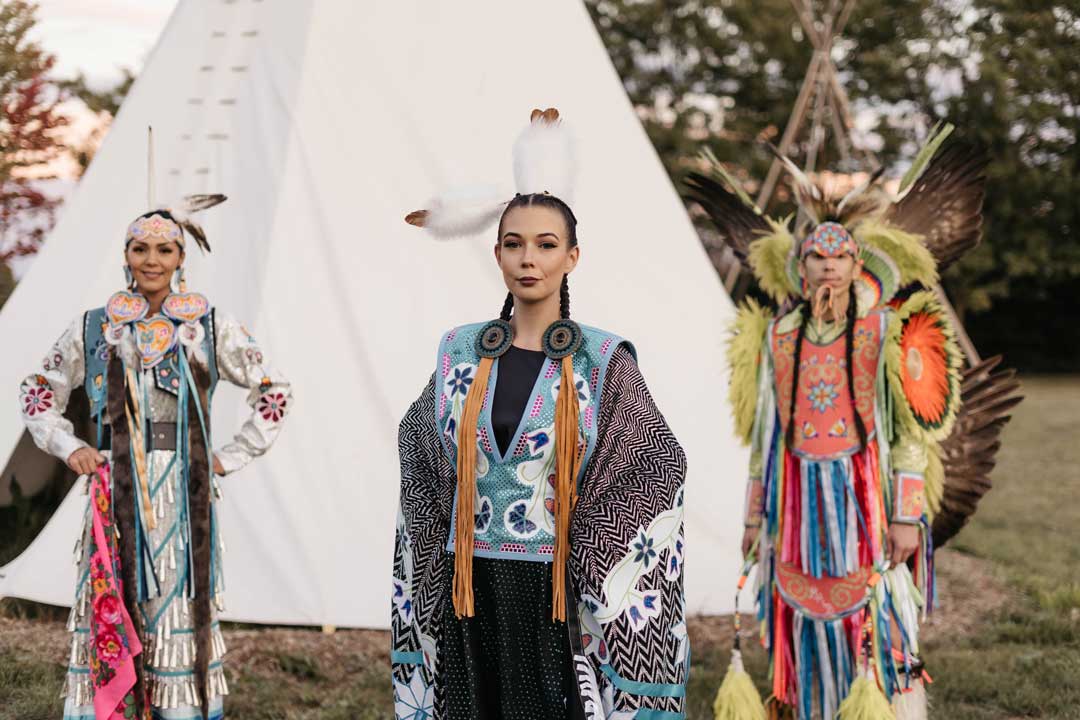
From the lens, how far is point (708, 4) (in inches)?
843

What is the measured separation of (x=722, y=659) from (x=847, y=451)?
4.52ft

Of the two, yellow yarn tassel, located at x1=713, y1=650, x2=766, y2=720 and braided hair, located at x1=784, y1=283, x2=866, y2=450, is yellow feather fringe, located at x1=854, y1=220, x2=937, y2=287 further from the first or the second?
yellow yarn tassel, located at x1=713, y1=650, x2=766, y2=720

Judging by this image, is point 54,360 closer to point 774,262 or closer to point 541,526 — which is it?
point 541,526

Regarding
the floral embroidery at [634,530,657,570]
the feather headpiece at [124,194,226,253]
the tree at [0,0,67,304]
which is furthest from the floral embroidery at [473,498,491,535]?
the tree at [0,0,67,304]

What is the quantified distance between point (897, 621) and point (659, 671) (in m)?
1.55

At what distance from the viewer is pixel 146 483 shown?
309 centimetres

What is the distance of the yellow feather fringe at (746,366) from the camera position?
3680mm

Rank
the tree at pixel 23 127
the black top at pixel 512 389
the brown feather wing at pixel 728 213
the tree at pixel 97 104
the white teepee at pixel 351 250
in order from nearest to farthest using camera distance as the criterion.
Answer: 1. the black top at pixel 512 389
2. the brown feather wing at pixel 728 213
3. the white teepee at pixel 351 250
4. the tree at pixel 23 127
5. the tree at pixel 97 104

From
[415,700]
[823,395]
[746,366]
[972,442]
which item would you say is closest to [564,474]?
[415,700]

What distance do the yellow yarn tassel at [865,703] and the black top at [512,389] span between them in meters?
1.63

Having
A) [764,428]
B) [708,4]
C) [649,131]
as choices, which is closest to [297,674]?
[764,428]

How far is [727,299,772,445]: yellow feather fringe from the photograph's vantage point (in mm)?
3680

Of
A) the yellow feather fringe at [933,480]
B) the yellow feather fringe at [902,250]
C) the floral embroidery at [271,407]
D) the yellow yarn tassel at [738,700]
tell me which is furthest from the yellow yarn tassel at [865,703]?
the floral embroidery at [271,407]

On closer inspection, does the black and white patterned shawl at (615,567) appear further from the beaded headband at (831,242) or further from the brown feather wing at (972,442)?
the brown feather wing at (972,442)
